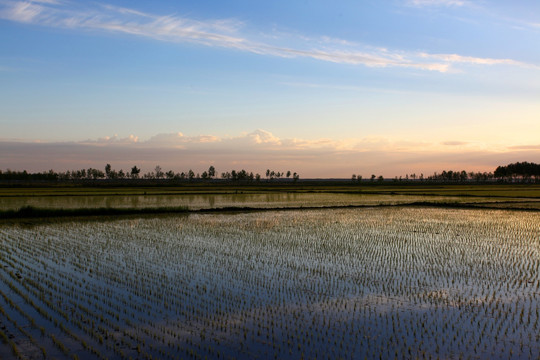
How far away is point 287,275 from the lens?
8.69 m

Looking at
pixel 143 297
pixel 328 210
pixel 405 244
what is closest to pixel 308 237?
pixel 405 244

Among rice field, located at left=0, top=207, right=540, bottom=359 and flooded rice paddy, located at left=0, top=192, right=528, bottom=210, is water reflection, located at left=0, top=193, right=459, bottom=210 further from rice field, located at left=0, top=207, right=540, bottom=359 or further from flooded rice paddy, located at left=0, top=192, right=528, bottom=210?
rice field, located at left=0, top=207, right=540, bottom=359

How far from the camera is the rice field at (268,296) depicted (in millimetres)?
5156

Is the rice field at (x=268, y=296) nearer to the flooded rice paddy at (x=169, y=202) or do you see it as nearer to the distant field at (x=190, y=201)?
the distant field at (x=190, y=201)

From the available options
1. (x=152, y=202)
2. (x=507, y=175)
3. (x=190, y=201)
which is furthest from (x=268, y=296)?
(x=507, y=175)

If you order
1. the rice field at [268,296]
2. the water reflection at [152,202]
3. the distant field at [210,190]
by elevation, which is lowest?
the rice field at [268,296]

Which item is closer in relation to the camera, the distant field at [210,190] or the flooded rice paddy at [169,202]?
the flooded rice paddy at [169,202]

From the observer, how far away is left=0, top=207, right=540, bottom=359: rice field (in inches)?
203

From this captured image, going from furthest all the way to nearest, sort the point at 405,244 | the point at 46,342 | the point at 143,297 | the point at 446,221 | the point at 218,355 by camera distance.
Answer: the point at 446,221 < the point at 405,244 < the point at 143,297 < the point at 46,342 < the point at 218,355

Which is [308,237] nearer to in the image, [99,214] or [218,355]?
[218,355]

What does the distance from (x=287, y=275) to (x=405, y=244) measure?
17.1 ft

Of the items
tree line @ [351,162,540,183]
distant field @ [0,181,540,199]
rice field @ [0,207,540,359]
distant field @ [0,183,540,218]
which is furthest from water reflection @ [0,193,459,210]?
tree line @ [351,162,540,183]

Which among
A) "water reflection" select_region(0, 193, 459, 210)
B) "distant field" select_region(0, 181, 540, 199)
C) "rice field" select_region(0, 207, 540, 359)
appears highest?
"distant field" select_region(0, 181, 540, 199)

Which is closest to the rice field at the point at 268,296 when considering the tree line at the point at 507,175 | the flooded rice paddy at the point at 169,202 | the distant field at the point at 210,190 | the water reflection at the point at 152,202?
the flooded rice paddy at the point at 169,202
